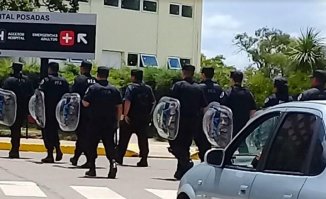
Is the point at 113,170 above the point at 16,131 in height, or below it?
below

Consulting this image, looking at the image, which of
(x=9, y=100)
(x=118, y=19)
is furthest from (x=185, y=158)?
(x=118, y=19)

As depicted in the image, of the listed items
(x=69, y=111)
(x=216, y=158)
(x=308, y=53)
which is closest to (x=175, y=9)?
(x=308, y=53)

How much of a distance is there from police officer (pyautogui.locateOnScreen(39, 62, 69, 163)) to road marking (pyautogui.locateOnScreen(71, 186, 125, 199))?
4055 millimetres

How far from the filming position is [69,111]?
17.0 meters

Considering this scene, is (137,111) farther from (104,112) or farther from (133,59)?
(133,59)

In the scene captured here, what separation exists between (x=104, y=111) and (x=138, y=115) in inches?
104

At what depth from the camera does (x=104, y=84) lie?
15148 mm

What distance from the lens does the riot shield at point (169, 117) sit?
15.6 m

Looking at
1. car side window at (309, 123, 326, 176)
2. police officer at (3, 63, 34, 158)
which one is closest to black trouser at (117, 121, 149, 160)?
police officer at (3, 63, 34, 158)

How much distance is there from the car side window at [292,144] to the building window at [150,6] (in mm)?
36522

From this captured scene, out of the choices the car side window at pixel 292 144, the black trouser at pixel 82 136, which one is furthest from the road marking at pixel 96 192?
the car side window at pixel 292 144

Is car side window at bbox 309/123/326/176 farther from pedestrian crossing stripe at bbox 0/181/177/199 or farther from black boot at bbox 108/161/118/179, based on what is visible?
black boot at bbox 108/161/118/179

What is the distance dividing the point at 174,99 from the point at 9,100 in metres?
4.21

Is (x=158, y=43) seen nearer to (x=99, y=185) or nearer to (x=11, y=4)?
(x=11, y=4)
